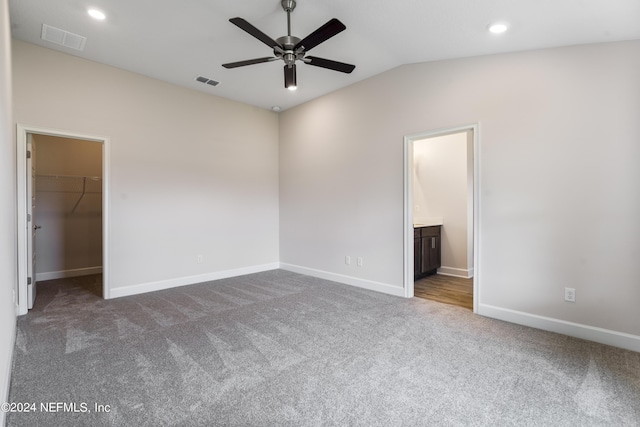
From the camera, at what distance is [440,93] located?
11.6 ft

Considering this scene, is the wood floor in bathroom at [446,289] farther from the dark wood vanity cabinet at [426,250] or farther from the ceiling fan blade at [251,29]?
the ceiling fan blade at [251,29]

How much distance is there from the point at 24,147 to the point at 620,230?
585cm

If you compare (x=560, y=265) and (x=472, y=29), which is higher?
(x=472, y=29)

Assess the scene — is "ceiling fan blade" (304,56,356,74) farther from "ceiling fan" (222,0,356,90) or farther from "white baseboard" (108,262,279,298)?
"white baseboard" (108,262,279,298)

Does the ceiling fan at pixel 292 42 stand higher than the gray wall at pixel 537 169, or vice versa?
the ceiling fan at pixel 292 42

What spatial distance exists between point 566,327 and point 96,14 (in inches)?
204

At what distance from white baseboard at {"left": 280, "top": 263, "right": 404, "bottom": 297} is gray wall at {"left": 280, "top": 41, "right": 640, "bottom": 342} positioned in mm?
69

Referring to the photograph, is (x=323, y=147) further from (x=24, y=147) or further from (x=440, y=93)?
(x=24, y=147)

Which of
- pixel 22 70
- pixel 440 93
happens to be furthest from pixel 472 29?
pixel 22 70

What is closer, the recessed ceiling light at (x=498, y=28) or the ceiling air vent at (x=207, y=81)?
the recessed ceiling light at (x=498, y=28)

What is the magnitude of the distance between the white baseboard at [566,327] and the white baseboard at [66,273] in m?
6.13

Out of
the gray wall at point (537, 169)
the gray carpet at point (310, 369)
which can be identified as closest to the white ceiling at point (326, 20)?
the gray wall at point (537, 169)

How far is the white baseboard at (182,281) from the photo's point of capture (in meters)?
3.96

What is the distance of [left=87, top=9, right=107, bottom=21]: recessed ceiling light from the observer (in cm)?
274
